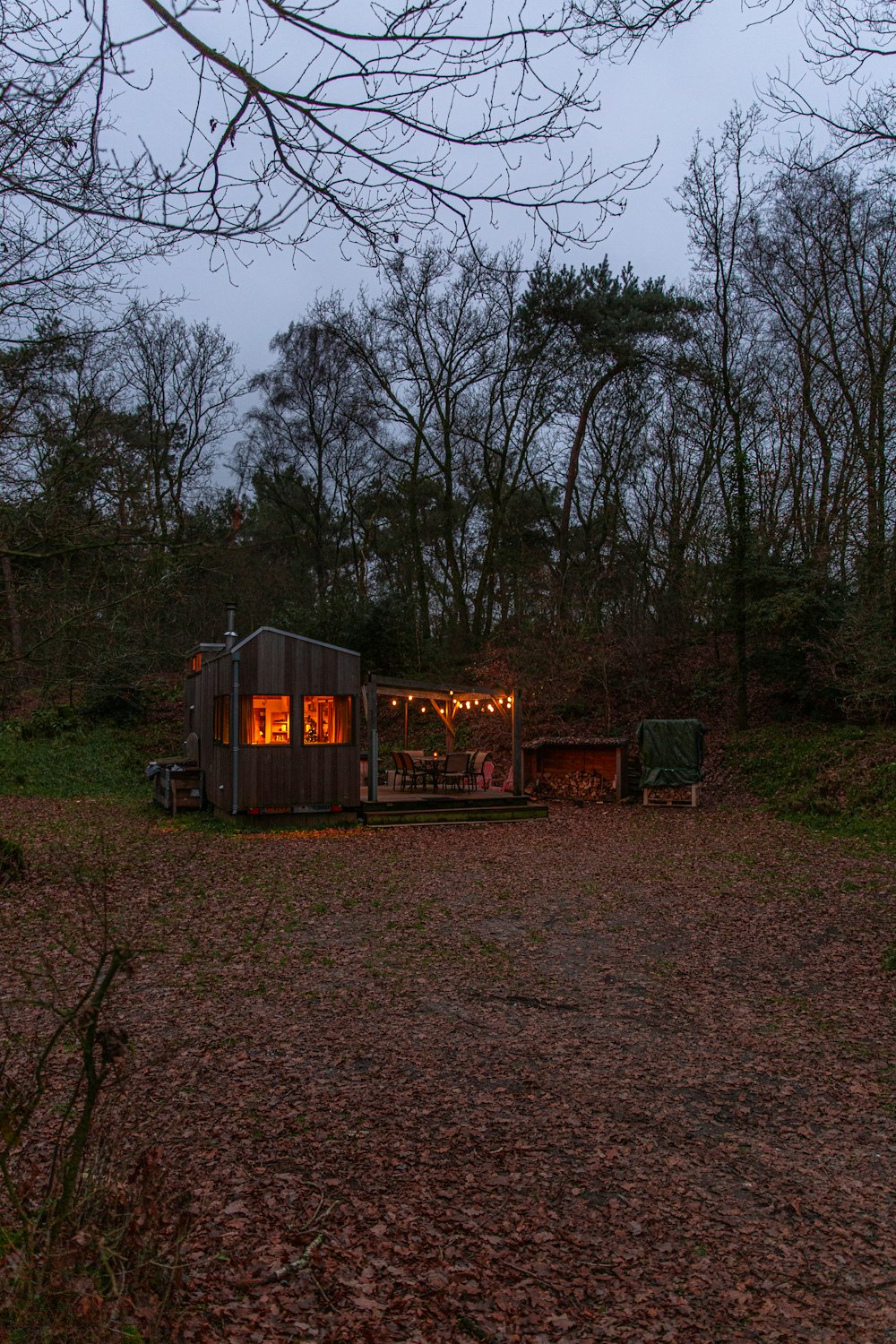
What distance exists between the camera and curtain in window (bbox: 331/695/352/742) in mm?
14430

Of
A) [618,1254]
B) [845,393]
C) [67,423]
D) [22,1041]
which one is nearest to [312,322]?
[845,393]

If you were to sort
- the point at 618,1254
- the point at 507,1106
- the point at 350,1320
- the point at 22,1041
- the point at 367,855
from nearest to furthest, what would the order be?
the point at 350,1320
the point at 618,1254
the point at 507,1106
the point at 22,1041
the point at 367,855

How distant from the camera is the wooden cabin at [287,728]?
13815 millimetres

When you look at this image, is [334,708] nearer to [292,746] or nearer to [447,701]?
[292,746]

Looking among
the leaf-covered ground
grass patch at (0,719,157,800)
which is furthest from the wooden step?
grass patch at (0,719,157,800)

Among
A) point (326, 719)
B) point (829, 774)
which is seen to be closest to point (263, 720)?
point (326, 719)

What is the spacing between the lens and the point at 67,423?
5.51m

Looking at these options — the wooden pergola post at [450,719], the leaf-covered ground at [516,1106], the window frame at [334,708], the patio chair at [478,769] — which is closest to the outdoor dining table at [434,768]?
the patio chair at [478,769]

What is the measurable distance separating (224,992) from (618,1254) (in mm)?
3488

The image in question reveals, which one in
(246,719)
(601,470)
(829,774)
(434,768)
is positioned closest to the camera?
(246,719)

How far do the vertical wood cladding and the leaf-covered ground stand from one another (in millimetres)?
4691

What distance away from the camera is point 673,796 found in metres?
16.3

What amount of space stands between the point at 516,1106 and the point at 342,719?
1051cm

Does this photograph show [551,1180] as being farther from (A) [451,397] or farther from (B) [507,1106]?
(A) [451,397]
